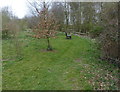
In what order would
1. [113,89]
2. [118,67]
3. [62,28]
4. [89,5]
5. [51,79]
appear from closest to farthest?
[113,89]
[51,79]
[118,67]
[89,5]
[62,28]

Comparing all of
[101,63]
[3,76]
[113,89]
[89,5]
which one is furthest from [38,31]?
[89,5]

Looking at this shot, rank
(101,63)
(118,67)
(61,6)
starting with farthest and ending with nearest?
(61,6), (101,63), (118,67)

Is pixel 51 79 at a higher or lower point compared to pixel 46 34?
→ lower

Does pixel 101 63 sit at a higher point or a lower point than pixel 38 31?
lower

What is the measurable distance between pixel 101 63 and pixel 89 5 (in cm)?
1245

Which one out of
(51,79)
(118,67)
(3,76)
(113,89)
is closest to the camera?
(113,89)

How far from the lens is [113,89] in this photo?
11.2 ft

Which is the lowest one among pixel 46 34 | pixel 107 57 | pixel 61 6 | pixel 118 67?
pixel 118 67

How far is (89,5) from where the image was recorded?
52.4ft

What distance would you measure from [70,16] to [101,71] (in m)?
15.3

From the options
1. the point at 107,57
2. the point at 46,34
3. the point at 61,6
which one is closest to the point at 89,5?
the point at 61,6

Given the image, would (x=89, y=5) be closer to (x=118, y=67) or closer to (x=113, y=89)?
(x=118, y=67)

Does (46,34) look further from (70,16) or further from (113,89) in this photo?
(70,16)

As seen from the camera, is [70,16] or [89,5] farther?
[70,16]
